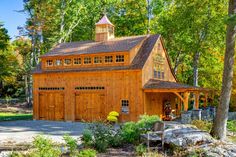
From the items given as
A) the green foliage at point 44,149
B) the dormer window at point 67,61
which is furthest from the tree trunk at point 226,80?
the dormer window at point 67,61

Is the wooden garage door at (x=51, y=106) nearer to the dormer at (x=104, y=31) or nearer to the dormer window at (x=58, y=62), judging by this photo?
the dormer window at (x=58, y=62)

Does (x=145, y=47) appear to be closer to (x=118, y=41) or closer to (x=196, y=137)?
(x=118, y=41)

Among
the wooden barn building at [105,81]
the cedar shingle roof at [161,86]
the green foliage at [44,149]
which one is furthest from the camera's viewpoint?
the wooden barn building at [105,81]

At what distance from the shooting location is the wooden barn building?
23297 mm

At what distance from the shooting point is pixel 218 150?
35.5 ft

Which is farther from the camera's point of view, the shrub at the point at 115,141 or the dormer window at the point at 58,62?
the dormer window at the point at 58,62

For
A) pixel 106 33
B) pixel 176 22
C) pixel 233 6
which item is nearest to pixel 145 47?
pixel 106 33

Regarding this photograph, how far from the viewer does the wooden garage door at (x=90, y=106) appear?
24.5 metres

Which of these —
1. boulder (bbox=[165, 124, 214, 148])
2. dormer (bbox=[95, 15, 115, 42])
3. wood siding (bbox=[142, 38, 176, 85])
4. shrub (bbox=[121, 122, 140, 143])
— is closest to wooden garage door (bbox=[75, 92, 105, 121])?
wood siding (bbox=[142, 38, 176, 85])

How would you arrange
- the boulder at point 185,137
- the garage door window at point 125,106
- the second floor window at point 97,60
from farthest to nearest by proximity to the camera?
the second floor window at point 97,60
the garage door window at point 125,106
the boulder at point 185,137

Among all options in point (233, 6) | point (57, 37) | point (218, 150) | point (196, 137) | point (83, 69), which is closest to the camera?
point (218, 150)

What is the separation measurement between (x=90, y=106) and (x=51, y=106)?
366 cm

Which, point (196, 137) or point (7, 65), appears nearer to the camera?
point (196, 137)

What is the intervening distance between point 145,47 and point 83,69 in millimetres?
4907
